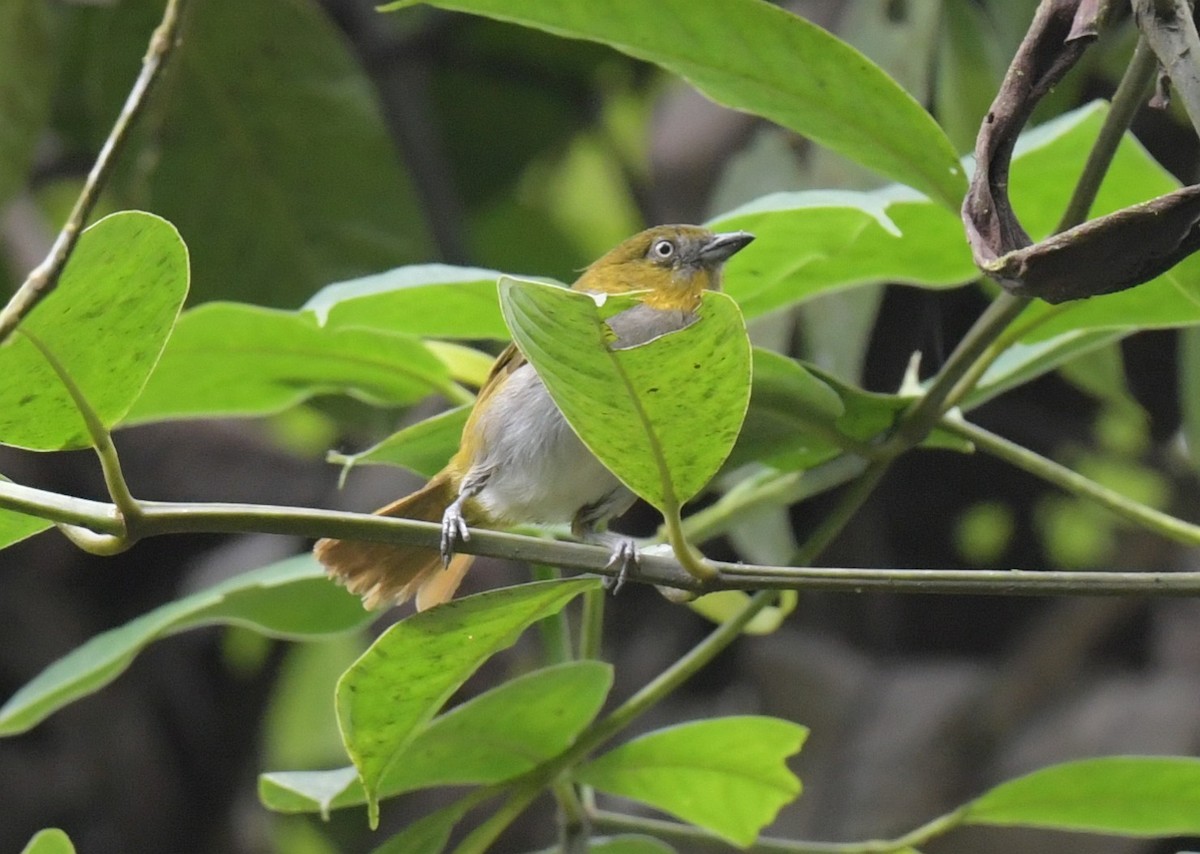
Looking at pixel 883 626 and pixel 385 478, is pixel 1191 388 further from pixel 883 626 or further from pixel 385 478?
pixel 385 478

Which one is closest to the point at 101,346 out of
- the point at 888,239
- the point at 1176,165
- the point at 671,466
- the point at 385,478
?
the point at 671,466

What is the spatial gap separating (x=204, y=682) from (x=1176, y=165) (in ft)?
7.70

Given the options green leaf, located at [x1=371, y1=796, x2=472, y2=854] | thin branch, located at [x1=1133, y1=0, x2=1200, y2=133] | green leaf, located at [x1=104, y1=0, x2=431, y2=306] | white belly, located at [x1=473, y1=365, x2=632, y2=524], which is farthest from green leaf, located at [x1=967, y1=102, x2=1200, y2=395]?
green leaf, located at [x1=104, y1=0, x2=431, y2=306]

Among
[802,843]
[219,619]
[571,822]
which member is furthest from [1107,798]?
[219,619]

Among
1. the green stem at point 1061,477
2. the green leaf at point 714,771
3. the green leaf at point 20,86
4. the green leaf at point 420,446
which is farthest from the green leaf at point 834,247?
the green leaf at point 20,86

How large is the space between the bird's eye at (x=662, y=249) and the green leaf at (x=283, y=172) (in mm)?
667

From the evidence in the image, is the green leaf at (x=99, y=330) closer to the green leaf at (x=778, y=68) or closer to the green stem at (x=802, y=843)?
the green leaf at (x=778, y=68)

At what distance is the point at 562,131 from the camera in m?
3.50

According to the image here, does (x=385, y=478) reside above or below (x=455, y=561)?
below

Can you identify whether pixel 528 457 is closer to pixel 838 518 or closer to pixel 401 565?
pixel 401 565

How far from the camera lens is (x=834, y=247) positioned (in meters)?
1.26

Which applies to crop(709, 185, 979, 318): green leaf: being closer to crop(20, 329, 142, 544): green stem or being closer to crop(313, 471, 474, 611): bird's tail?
crop(313, 471, 474, 611): bird's tail

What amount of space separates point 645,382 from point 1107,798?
27.8 inches

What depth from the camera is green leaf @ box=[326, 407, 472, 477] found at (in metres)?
1.33
